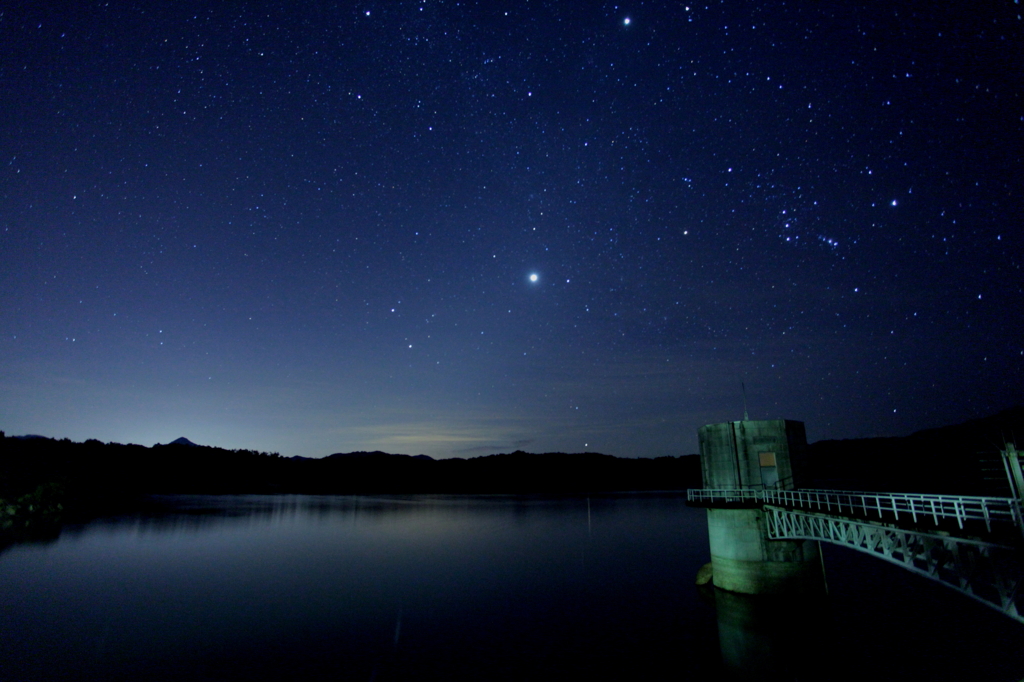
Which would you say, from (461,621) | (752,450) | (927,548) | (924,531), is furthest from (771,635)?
(461,621)

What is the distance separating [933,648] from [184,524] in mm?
96860

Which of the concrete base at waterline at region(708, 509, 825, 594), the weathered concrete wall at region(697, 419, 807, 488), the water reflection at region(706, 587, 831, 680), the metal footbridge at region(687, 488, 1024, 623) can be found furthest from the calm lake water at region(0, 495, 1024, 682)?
the weathered concrete wall at region(697, 419, 807, 488)

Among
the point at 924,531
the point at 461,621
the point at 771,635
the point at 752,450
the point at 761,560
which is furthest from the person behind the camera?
the point at 752,450

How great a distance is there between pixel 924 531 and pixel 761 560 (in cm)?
1333

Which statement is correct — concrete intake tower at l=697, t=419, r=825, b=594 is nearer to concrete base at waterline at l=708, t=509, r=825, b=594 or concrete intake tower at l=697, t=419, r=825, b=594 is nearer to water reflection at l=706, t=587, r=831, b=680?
concrete base at waterline at l=708, t=509, r=825, b=594

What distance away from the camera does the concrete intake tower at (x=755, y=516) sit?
1113 inches

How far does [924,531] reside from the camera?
16750mm

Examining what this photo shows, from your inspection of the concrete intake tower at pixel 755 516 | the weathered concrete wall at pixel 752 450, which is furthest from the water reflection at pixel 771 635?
the weathered concrete wall at pixel 752 450

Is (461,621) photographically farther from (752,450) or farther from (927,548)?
(927,548)

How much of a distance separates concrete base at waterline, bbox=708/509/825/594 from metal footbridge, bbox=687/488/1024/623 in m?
0.68

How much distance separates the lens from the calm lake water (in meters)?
22.5

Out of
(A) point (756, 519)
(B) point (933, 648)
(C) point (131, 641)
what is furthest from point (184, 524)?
(B) point (933, 648)

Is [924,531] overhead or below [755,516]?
overhead

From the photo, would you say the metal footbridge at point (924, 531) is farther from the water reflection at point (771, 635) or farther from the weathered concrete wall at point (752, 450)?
the water reflection at point (771, 635)
